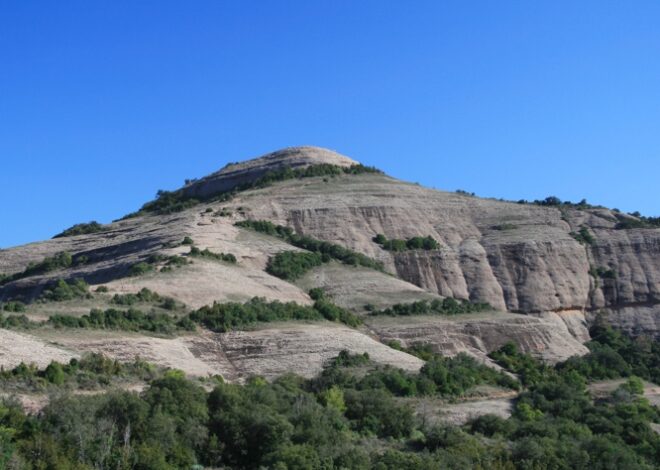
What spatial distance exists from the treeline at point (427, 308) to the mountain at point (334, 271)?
0.50 ft

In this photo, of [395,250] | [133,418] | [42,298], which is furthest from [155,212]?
[133,418]

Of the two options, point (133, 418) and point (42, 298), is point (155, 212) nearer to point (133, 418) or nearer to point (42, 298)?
point (42, 298)

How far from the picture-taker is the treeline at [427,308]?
198ft

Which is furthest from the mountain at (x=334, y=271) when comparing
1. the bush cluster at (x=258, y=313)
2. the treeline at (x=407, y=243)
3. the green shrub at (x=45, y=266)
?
the bush cluster at (x=258, y=313)

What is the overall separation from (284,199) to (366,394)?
42.3 meters

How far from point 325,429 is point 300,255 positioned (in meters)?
33.3

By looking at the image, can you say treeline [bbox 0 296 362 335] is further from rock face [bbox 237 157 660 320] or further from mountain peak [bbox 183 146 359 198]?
mountain peak [bbox 183 146 359 198]

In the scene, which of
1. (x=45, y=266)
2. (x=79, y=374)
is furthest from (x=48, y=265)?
(x=79, y=374)

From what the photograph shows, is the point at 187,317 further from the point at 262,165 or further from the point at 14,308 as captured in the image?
the point at 262,165

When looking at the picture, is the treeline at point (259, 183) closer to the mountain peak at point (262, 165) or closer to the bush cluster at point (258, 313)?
the mountain peak at point (262, 165)

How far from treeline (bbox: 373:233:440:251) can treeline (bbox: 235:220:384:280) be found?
9.50 ft

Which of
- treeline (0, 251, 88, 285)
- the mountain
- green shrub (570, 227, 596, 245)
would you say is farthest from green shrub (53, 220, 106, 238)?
green shrub (570, 227, 596, 245)

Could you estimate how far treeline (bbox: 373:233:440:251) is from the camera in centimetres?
7675

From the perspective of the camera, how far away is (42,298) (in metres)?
55.8
